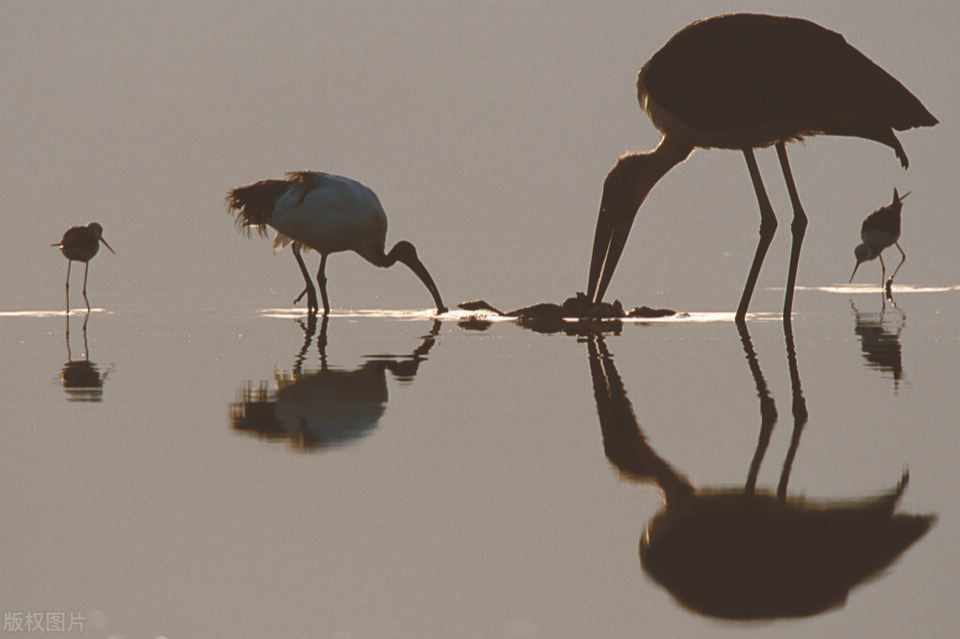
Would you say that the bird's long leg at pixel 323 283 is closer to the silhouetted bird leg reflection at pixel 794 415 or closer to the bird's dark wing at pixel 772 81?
the bird's dark wing at pixel 772 81

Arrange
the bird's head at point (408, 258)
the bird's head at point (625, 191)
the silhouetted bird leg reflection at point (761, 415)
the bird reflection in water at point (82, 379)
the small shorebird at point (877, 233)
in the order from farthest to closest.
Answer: the small shorebird at point (877, 233) → the bird's head at point (408, 258) → the bird's head at point (625, 191) → the bird reflection in water at point (82, 379) → the silhouetted bird leg reflection at point (761, 415)

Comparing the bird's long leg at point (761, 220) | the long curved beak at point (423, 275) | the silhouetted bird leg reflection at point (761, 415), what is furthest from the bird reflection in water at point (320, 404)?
the long curved beak at point (423, 275)

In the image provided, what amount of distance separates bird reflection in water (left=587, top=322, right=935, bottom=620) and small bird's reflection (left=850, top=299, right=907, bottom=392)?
2.90 meters

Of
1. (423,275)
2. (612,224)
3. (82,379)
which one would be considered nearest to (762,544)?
(82,379)

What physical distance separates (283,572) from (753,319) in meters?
9.63

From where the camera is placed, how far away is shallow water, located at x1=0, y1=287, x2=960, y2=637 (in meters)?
2.71

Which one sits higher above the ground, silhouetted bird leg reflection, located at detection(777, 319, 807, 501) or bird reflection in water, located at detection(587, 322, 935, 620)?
silhouetted bird leg reflection, located at detection(777, 319, 807, 501)

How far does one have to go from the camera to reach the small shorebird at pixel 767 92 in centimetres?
942

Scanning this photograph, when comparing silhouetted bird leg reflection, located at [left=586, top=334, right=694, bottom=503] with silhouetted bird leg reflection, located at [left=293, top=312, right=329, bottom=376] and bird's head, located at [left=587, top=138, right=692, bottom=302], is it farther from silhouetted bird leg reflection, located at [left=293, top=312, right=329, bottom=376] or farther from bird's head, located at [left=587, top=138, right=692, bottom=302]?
bird's head, located at [left=587, top=138, right=692, bottom=302]

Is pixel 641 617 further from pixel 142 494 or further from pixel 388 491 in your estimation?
pixel 142 494

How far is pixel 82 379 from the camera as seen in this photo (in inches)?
273

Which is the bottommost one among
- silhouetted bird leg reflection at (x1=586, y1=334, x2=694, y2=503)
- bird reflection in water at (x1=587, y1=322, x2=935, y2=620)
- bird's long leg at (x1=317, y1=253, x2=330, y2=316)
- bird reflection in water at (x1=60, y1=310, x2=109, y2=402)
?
bird reflection in water at (x1=587, y1=322, x2=935, y2=620)

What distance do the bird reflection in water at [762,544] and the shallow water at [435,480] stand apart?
4cm

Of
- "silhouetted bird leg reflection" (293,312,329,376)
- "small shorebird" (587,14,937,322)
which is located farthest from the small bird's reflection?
"silhouetted bird leg reflection" (293,312,329,376)
